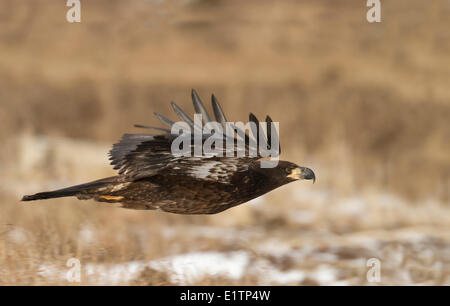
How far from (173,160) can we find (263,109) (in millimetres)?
7817

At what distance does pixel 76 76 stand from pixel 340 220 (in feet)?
20.2

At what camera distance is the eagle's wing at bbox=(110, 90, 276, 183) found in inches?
159

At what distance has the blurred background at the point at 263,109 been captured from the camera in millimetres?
11094

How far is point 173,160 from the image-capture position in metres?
4.09

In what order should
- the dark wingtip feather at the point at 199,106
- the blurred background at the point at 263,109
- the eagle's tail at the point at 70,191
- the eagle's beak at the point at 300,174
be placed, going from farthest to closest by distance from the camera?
the blurred background at the point at 263,109 < the eagle's beak at the point at 300,174 < the dark wingtip feather at the point at 199,106 < the eagle's tail at the point at 70,191

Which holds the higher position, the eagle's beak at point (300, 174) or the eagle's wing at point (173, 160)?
the eagle's wing at point (173, 160)

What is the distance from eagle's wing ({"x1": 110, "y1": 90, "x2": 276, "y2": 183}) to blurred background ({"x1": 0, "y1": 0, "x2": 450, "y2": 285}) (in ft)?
18.6

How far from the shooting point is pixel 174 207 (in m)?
4.21

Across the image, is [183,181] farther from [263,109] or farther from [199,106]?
[263,109]

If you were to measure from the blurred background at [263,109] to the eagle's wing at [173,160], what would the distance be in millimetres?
5671

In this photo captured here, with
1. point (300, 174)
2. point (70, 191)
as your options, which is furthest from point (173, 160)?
point (300, 174)

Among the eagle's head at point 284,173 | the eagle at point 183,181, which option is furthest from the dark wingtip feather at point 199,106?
the eagle's head at point 284,173

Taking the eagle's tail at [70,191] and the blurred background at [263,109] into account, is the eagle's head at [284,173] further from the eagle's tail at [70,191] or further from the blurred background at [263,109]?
the blurred background at [263,109]

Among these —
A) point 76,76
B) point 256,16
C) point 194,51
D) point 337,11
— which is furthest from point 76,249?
point 337,11
